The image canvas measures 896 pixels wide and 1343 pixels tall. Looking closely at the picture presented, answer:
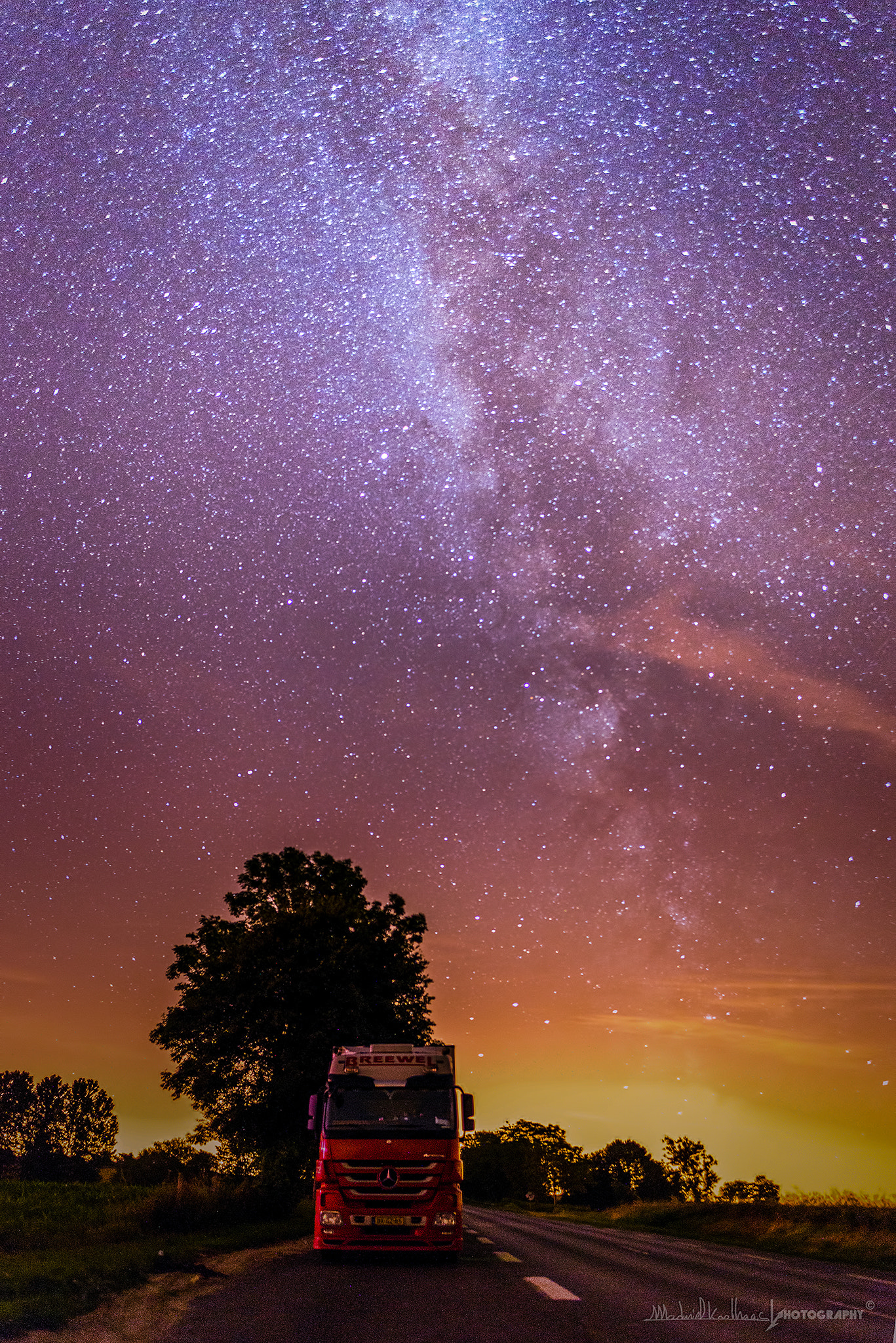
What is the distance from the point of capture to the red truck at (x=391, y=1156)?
13922 millimetres

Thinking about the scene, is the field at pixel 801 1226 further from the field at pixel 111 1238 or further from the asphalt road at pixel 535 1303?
the field at pixel 111 1238

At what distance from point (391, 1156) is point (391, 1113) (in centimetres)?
76

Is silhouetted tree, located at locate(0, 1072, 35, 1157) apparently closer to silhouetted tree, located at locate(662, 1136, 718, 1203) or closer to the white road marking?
silhouetted tree, located at locate(662, 1136, 718, 1203)

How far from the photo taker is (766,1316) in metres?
9.55

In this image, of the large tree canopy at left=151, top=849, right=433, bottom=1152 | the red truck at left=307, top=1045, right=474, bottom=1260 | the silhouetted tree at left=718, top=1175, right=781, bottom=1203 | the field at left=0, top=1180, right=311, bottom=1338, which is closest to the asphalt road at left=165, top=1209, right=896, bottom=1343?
the red truck at left=307, top=1045, right=474, bottom=1260

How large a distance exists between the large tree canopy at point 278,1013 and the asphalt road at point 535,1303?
11.7m

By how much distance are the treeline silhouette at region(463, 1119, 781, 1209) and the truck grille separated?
99.3 metres

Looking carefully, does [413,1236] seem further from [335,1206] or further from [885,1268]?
[885,1268]

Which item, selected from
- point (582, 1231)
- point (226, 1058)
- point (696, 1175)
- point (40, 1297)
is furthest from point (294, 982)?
point (696, 1175)

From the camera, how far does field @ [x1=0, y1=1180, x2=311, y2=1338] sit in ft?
32.5

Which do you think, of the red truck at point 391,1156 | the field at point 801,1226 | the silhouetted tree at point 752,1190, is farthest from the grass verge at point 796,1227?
the silhouetted tree at point 752,1190

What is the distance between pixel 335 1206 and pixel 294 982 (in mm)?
15101

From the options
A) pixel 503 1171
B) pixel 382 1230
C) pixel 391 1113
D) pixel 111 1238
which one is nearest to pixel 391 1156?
pixel 391 1113

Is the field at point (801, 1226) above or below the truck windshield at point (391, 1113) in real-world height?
below
